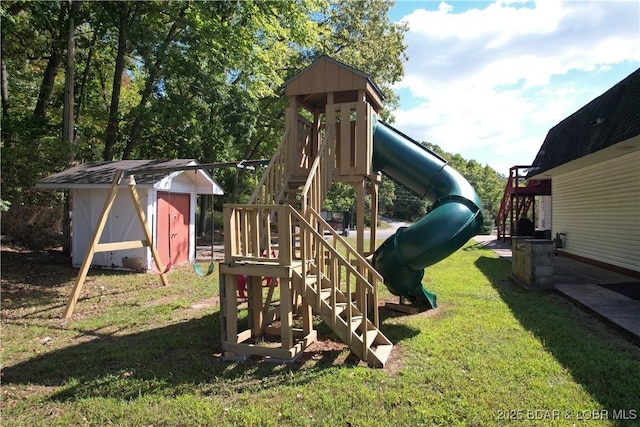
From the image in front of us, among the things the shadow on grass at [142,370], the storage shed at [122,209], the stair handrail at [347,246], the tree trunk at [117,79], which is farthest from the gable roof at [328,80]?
the tree trunk at [117,79]

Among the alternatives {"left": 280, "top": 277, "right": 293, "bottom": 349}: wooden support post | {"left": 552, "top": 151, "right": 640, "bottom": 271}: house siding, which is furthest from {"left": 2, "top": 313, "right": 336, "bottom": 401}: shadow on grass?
{"left": 552, "top": 151, "right": 640, "bottom": 271}: house siding

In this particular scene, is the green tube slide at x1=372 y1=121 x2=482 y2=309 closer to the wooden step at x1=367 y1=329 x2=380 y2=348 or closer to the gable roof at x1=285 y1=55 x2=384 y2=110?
the gable roof at x1=285 y1=55 x2=384 y2=110

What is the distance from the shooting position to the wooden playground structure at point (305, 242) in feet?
15.9

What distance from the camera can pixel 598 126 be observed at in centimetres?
969

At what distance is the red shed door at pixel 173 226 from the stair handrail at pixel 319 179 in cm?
677

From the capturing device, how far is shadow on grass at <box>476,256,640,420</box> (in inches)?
152

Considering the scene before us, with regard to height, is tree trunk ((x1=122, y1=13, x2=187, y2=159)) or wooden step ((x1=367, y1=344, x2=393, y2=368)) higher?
tree trunk ((x1=122, y1=13, x2=187, y2=159))

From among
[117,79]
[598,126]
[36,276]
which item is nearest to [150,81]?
[117,79]

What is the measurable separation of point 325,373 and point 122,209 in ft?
28.7

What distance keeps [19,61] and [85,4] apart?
168 inches

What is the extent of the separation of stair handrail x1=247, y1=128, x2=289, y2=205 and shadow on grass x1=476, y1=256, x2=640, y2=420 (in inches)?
164

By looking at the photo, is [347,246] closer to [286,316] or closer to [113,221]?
[286,316]

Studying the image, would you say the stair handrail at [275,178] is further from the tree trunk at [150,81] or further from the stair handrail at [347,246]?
the tree trunk at [150,81]

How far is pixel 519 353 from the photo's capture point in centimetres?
484
